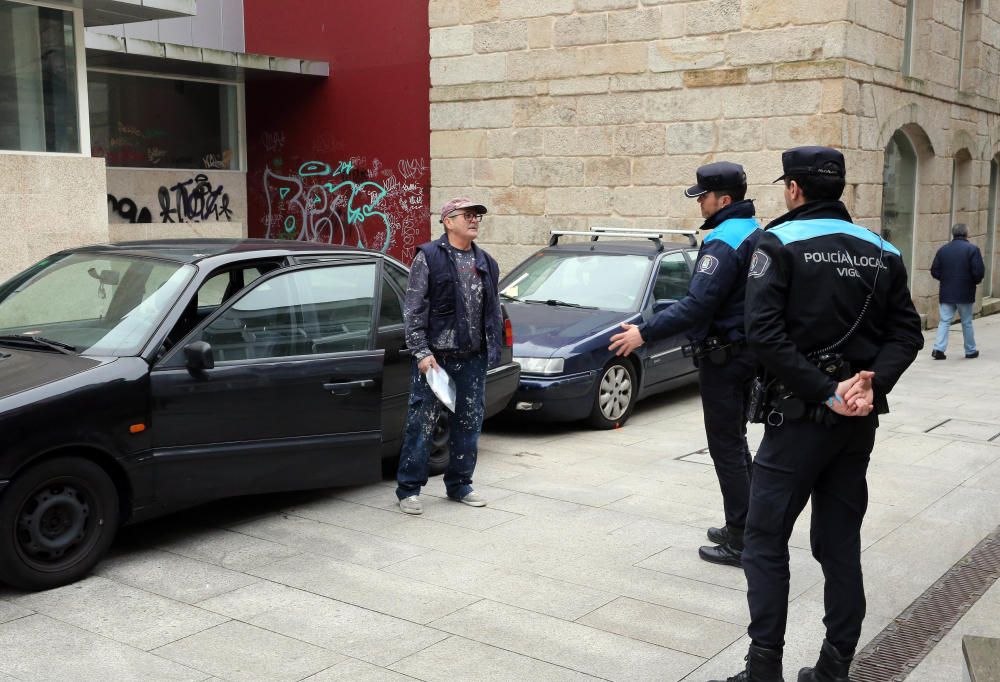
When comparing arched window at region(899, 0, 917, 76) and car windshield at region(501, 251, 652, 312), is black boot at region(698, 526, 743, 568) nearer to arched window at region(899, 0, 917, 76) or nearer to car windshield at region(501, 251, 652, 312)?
car windshield at region(501, 251, 652, 312)

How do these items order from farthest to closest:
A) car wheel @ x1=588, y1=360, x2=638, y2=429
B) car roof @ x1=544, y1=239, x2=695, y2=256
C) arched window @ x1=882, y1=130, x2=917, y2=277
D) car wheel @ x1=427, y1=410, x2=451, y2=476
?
arched window @ x1=882, y1=130, x2=917, y2=277 < car roof @ x1=544, y1=239, x2=695, y2=256 < car wheel @ x1=588, y1=360, x2=638, y2=429 < car wheel @ x1=427, y1=410, x2=451, y2=476

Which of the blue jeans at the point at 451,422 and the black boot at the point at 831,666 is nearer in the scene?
the black boot at the point at 831,666

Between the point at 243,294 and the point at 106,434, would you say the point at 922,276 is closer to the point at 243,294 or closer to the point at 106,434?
the point at 243,294

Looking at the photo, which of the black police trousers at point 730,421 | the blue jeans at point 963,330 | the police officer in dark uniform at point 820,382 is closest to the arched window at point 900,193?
the blue jeans at point 963,330

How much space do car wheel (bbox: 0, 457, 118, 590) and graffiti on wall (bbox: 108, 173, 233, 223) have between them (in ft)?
36.6

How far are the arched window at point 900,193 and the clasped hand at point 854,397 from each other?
11.6 m

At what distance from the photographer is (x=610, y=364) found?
8.78 m

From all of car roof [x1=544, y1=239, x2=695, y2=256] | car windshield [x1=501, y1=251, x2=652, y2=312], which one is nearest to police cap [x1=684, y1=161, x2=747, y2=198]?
car windshield [x1=501, y1=251, x2=652, y2=312]

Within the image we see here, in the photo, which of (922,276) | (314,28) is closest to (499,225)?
(314,28)

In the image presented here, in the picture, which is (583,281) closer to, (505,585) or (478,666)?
(505,585)

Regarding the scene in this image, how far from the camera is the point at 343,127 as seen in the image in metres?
16.7

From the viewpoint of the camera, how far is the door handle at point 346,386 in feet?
19.9

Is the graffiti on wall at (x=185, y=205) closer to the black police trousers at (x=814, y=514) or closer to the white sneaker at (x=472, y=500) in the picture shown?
the white sneaker at (x=472, y=500)

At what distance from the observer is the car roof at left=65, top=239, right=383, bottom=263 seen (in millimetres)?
6004
